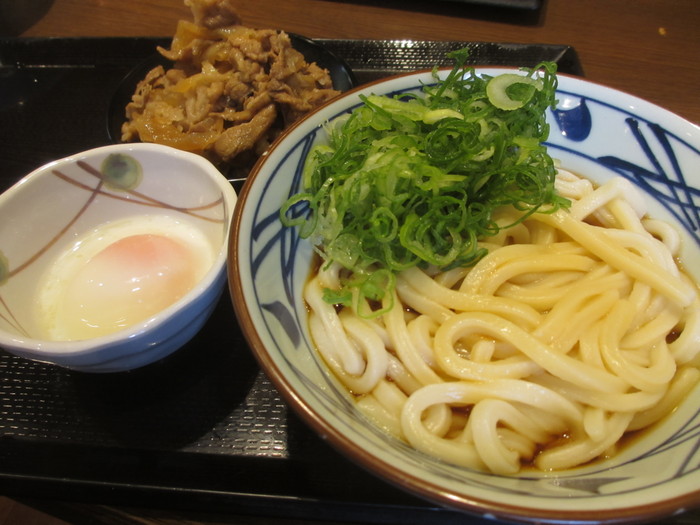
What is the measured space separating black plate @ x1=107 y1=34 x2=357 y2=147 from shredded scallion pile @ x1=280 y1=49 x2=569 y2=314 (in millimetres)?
931

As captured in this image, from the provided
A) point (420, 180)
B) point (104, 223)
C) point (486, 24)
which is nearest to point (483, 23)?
point (486, 24)

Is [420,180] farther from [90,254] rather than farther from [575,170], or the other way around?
[90,254]

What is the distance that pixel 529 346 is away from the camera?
4.04 ft

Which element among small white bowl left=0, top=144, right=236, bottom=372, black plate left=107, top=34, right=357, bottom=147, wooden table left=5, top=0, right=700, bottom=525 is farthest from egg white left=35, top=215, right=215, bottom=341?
wooden table left=5, top=0, right=700, bottom=525

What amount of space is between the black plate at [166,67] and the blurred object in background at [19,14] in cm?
125

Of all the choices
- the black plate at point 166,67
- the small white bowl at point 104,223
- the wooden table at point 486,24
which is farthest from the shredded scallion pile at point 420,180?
the wooden table at point 486,24

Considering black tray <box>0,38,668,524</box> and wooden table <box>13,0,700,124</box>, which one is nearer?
black tray <box>0,38,668,524</box>

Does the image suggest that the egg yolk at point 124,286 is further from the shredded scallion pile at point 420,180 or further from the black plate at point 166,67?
the black plate at point 166,67

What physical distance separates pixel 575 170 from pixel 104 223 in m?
1.63

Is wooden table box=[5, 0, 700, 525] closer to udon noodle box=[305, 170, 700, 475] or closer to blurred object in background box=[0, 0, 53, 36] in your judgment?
blurred object in background box=[0, 0, 53, 36]

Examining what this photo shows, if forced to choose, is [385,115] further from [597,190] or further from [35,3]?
[35,3]

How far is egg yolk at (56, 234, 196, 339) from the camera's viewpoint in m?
1.47

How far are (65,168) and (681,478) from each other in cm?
182

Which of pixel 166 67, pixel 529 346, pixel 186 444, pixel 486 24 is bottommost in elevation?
pixel 186 444
